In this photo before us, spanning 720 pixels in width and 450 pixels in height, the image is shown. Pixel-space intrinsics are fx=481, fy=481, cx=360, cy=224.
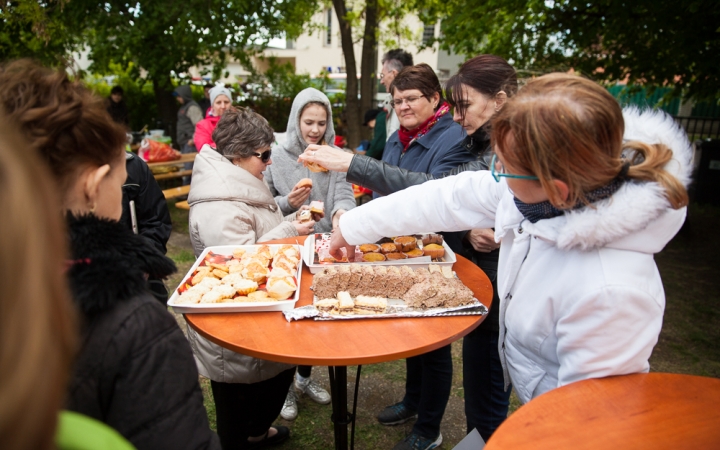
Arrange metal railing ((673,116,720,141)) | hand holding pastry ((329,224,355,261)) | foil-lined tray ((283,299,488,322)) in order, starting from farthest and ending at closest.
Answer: metal railing ((673,116,720,141)), hand holding pastry ((329,224,355,261)), foil-lined tray ((283,299,488,322))

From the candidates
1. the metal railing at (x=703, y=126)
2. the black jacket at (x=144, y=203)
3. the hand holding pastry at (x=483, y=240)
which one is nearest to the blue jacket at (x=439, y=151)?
the hand holding pastry at (x=483, y=240)

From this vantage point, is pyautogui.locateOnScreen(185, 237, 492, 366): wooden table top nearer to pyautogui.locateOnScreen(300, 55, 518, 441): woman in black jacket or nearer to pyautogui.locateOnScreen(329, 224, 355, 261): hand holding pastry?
pyautogui.locateOnScreen(329, 224, 355, 261): hand holding pastry

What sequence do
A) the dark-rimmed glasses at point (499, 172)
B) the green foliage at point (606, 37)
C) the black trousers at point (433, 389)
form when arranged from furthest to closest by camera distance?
the green foliage at point (606, 37), the black trousers at point (433, 389), the dark-rimmed glasses at point (499, 172)

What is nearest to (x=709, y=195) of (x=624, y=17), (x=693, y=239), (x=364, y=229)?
(x=693, y=239)

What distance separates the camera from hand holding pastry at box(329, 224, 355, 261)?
2.21 metres

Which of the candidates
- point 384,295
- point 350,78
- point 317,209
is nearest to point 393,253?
point 384,295

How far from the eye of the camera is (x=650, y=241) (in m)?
1.32

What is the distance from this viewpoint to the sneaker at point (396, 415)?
10.2ft

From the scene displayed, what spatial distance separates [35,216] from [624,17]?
23.3 ft

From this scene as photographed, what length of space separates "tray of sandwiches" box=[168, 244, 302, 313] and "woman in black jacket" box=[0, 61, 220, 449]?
676mm

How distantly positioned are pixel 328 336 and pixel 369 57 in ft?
32.0

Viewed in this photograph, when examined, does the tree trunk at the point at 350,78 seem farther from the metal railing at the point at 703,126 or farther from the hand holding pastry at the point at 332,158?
the metal railing at the point at 703,126

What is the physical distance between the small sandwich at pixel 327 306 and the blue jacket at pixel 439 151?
1069mm

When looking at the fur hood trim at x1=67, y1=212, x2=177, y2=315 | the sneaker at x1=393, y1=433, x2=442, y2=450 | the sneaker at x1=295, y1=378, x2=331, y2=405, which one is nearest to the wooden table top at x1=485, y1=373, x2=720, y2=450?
the fur hood trim at x1=67, y1=212, x2=177, y2=315
